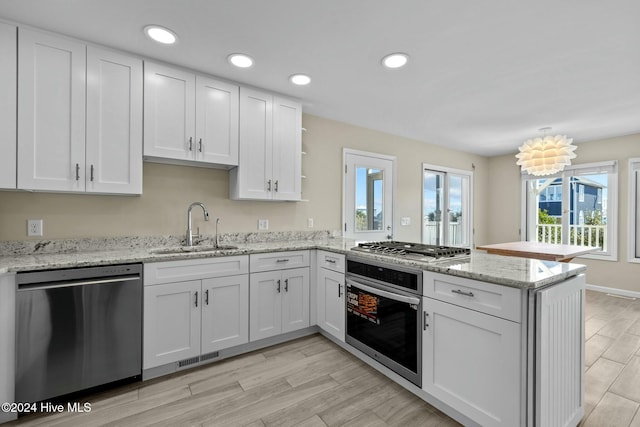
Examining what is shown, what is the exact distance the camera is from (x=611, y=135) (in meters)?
4.43

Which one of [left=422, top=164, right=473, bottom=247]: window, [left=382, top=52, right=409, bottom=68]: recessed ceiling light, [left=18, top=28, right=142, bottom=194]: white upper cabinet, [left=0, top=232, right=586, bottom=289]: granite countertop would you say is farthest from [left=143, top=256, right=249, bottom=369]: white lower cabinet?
[left=422, top=164, right=473, bottom=247]: window

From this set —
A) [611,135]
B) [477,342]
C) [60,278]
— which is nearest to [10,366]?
[60,278]

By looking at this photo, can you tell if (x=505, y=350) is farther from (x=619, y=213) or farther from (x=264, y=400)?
(x=619, y=213)

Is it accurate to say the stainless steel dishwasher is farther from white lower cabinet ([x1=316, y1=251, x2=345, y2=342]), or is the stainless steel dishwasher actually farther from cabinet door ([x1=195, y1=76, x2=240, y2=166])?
white lower cabinet ([x1=316, y1=251, x2=345, y2=342])

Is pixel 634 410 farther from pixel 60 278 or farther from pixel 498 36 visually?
pixel 60 278

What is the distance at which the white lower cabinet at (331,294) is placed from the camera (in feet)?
8.46

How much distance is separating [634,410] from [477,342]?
129cm

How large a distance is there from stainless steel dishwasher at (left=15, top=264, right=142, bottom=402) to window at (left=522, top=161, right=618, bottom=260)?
623 centimetres

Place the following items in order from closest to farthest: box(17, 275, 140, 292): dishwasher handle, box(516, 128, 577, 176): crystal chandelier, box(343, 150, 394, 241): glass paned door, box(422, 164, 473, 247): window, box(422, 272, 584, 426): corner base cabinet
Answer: box(422, 272, 584, 426): corner base cabinet → box(17, 275, 140, 292): dishwasher handle → box(516, 128, 577, 176): crystal chandelier → box(343, 150, 394, 241): glass paned door → box(422, 164, 473, 247): window

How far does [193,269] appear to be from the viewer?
7.42ft

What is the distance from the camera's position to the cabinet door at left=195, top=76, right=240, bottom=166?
2.57 meters

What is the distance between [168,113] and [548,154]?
158 inches

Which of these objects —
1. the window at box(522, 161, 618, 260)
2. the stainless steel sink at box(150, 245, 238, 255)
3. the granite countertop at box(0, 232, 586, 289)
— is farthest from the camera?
the window at box(522, 161, 618, 260)

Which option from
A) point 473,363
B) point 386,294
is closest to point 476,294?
point 473,363
